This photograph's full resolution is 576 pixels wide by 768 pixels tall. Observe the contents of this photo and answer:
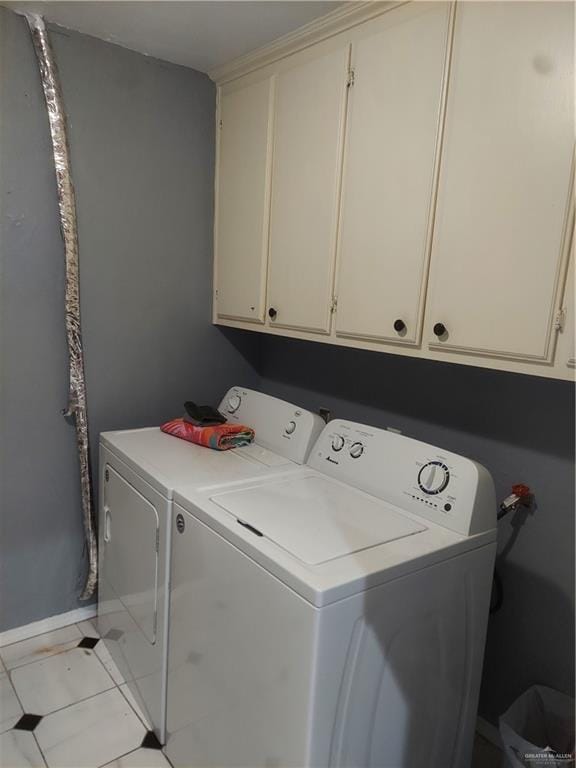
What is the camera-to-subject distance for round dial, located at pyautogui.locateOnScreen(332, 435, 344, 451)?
170 centimetres

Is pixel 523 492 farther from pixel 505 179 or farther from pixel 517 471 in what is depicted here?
pixel 505 179

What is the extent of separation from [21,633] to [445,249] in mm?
2192

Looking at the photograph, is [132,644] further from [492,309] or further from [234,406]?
[492,309]

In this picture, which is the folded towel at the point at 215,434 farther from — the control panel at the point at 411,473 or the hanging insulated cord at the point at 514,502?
the hanging insulated cord at the point at 514,502

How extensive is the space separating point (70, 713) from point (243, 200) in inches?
79.1

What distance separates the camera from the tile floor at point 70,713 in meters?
1.62

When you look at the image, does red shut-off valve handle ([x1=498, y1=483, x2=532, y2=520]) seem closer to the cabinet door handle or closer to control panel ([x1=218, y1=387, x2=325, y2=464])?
control panel ([x1=218, y1=387, x2=325, y2=464])

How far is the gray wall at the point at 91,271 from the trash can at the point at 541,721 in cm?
169

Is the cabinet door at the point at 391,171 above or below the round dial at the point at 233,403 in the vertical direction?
above

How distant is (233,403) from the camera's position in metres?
2.26

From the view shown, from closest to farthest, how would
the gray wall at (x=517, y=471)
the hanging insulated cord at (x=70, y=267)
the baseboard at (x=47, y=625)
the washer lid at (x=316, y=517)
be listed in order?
1. the washer lid at (x=316, y=517)
2. the gray wall at (x=517, y=471)
3. the hanging insulated cord at (x=70, y=267)
4. the baseboard at (x=47, y=625)

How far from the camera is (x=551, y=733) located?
5.08 ft

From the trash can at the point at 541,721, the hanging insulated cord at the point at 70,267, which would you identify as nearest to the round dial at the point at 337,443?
the trash can at the point at 541,721

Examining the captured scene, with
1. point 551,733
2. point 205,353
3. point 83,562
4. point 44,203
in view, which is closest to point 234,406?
point 205,353
